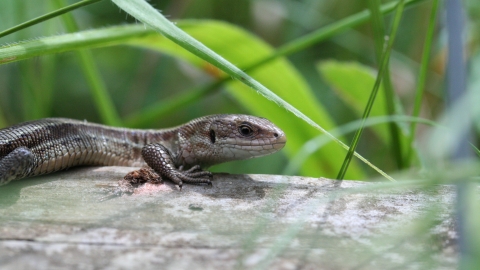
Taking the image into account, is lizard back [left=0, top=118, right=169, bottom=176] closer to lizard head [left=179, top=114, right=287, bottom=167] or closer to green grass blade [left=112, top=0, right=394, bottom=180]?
lizard head [left=179, top=114, right=287, bottom=167]

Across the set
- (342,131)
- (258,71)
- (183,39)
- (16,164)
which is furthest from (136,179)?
(258,71)

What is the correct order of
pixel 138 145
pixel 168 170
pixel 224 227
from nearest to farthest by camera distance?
1. pixel 224 227
2. pixel 168 170
3. pixel 138 145

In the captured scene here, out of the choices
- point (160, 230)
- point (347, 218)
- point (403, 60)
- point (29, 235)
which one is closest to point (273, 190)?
point (347, 218)

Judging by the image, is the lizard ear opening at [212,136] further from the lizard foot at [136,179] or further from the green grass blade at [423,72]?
the green grass blade at [423,72]

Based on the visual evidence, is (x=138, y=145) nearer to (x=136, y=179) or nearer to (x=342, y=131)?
(x=136, y=179)

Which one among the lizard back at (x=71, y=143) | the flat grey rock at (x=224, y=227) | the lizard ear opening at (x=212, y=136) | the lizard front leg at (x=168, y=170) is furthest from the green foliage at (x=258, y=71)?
the lizard front leg at (x=168, y=170)

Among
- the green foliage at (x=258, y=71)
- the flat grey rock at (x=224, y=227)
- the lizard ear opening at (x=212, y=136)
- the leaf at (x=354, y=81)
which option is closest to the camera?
the flat grey rock at (x=224, y=227)

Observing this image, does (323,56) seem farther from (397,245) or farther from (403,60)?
(397,245)
